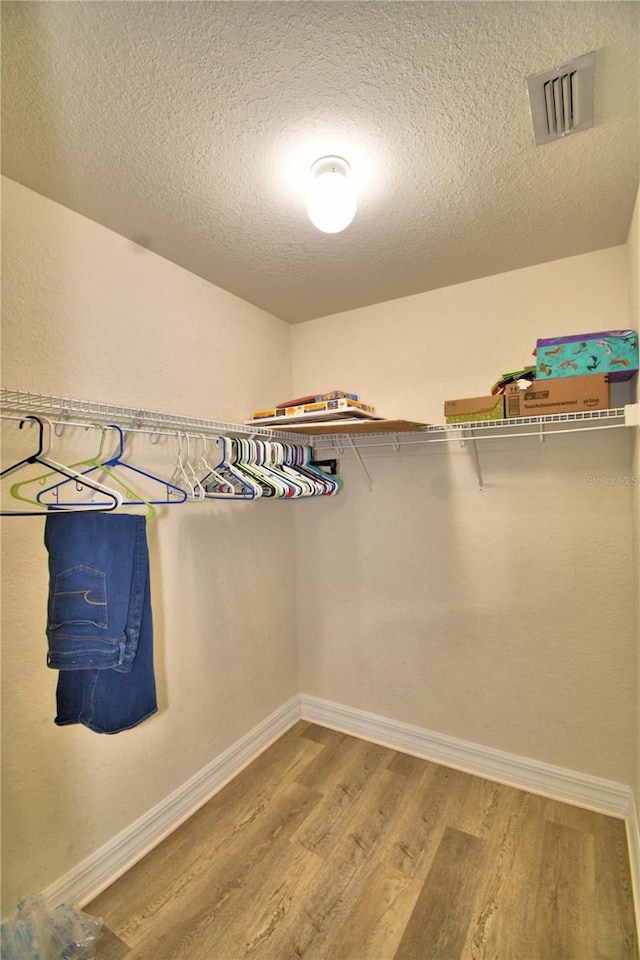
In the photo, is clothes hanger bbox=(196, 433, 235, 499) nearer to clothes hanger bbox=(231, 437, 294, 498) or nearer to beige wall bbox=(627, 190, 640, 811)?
clothes hanger bbox=(231, 437, 294, 498)

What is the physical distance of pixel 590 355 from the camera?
64.2 inches

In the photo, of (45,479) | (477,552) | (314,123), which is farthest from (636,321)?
(45,479)

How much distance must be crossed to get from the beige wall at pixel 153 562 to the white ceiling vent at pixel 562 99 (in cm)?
146

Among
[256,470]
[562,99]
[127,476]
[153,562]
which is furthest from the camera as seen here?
[256,470]

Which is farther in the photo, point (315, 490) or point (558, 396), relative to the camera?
point (315, 490)

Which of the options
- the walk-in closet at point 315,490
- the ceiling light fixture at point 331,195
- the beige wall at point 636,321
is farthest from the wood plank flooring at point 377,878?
the ceiling light fixture at point 331,195

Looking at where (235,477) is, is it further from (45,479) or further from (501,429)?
(501,429)

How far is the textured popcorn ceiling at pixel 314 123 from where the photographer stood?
3.12 feet

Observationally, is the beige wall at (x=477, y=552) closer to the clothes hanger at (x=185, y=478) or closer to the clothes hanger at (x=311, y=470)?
the clothes hanger at (x=311, y=470)

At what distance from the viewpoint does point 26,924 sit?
51.5 inches

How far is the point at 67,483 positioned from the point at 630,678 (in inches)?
92.5

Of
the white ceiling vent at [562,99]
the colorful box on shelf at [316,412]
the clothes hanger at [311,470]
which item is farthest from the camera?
the clothes hanger at [311,470]

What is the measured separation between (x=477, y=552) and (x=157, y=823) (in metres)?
1.82

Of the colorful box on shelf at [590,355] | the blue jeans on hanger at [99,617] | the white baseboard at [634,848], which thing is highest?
the colorful box on shelf at [590,355]
